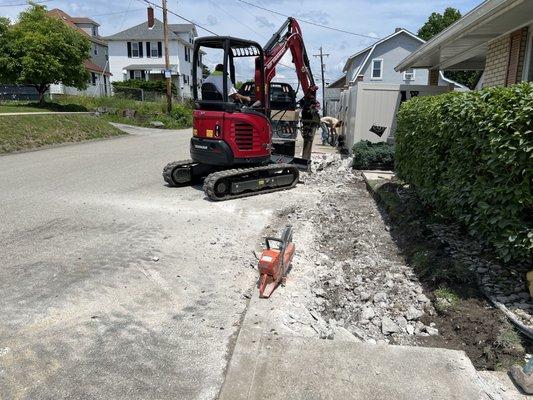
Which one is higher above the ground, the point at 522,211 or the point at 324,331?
the point at 522,211

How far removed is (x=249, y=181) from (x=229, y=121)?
1.23m

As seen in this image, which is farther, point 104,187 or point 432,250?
point 104,187

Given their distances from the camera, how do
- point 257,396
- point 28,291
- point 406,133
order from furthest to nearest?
point 406,133, point 28,291, point 257,396

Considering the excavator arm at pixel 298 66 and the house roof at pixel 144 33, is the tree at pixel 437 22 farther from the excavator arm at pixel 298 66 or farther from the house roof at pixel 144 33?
the excavator arm at pixel 298 66

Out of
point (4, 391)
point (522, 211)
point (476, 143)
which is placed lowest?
point (4, 391)

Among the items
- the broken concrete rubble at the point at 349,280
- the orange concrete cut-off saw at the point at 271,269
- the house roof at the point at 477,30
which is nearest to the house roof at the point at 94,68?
the house roof at the point at 477,30

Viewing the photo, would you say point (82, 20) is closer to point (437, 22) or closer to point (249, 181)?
point (437, 22)

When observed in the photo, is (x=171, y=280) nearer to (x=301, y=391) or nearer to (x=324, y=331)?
(x=324, y=331)

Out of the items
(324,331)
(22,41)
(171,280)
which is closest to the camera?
(324,331)

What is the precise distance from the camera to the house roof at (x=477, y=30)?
6.81m

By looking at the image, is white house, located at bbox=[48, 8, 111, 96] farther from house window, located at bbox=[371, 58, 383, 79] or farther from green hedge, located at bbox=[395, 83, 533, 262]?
green hedge, located at bbox=[395, 83, 533, 262]

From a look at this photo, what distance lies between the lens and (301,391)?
2824mm

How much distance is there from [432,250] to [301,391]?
3.07m

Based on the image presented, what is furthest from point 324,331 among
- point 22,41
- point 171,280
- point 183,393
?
point 22,41
